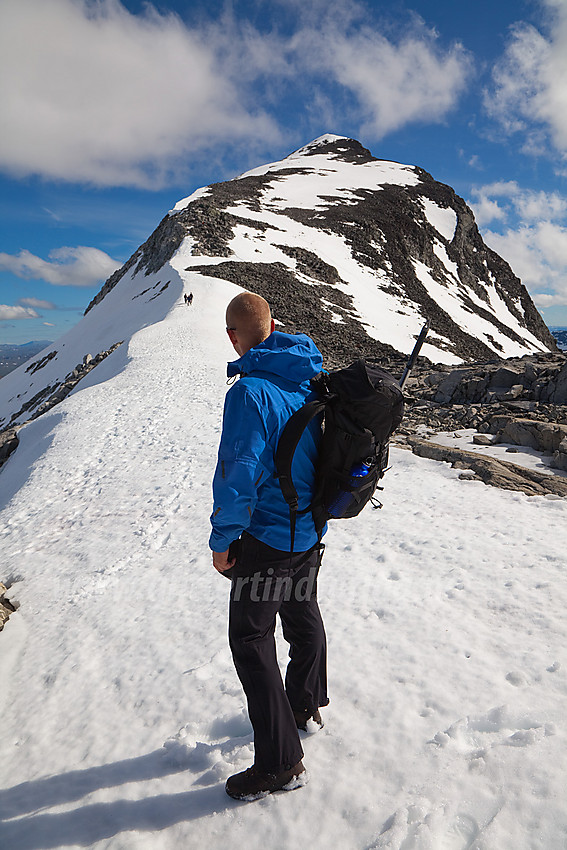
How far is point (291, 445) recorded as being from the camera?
8.56 ft

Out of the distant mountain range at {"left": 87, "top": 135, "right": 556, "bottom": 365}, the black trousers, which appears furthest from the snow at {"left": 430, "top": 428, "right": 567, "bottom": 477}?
the distant mountain range at {"left": 87, "top": 135, "right": 556, "bottom": 365}

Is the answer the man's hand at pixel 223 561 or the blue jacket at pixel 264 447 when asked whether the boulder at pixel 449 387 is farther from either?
the man's hand at pixel 223 561

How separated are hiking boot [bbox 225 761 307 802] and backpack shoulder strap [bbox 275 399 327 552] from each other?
1417 mm

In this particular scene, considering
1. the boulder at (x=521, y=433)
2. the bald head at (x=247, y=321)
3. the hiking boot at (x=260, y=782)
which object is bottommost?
the hiking boot at (x=260, y=782)

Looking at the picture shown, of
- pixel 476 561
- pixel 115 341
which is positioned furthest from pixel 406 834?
pixel 115 341

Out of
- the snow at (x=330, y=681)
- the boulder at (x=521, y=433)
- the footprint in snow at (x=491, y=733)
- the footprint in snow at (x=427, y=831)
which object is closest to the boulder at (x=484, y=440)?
the boulder at (x=521, y=433)

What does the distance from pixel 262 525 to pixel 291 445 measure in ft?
1.71

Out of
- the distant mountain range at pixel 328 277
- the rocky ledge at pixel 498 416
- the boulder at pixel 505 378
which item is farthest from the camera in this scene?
the distant mountain range at pixel 328 277

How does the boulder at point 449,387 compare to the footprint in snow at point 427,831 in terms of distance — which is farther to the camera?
the boulder at point 449,387

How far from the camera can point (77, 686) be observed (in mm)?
4020

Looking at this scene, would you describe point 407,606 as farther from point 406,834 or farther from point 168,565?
point 168,565

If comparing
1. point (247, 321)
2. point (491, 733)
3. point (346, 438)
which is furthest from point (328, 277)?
point (491, 733)

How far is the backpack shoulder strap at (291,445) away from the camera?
2607 millimetres

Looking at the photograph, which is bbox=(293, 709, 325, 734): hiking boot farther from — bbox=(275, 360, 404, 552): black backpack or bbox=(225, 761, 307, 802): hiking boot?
bbox=(275, 360, 404, 552): black backpack
